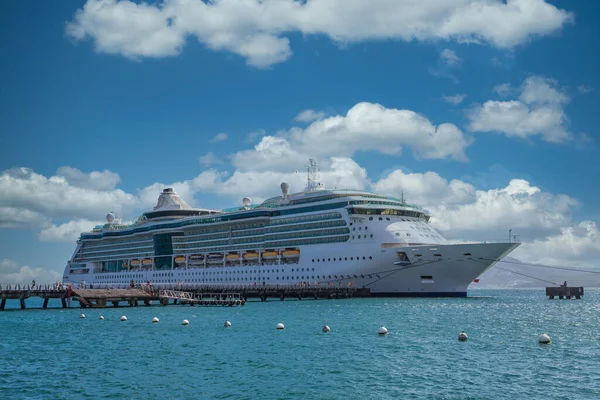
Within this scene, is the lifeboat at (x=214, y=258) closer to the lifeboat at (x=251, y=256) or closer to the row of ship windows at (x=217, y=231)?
the row of ship windows at (x=217, y=231)

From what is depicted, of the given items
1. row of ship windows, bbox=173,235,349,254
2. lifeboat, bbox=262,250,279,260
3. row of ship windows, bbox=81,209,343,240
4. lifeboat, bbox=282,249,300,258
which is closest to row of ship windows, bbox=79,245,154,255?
row of ship windows, bbox=81,209,343,240

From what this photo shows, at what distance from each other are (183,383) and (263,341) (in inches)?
461

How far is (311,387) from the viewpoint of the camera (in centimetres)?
2317

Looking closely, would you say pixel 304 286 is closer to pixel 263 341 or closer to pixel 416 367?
pixel 263 341

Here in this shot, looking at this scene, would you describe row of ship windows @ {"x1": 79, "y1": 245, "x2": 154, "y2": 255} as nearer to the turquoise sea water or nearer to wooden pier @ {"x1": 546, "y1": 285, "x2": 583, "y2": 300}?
the turquoise sea water

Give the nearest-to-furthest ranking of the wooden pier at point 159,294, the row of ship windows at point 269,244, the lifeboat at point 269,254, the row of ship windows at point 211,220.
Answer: the wooden pier at point 159,294 → the row of ship windows at point 269,244 → the row of ship windows at point 211,220 → the lifeboat at point 269,254

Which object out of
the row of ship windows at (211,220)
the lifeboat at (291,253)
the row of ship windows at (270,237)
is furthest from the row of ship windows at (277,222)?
the lifeboat at (291,253)

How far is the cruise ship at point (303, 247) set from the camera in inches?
2689

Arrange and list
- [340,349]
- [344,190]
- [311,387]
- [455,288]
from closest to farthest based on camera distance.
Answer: [311,387] < [340,349] < [455,288] < [344,190]

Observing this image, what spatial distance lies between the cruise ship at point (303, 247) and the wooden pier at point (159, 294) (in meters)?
2.49

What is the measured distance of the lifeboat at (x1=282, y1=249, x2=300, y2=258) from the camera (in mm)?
82312

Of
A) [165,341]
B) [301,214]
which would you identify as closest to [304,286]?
[301,214]

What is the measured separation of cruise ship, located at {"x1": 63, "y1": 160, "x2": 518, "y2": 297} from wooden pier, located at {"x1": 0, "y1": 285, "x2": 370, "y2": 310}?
2.49 metres

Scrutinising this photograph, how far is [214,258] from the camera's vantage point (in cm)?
9806
